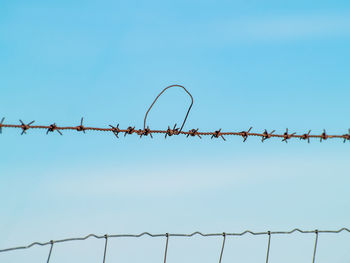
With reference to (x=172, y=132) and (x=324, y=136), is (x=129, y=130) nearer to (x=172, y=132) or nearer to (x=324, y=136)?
(x=172, y=132)

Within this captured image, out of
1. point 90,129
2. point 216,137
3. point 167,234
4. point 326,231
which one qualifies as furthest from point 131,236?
point 326,231

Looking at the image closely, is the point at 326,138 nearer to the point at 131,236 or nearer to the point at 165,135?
the point at 165,135

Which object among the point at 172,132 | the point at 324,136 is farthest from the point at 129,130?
the point at 324,136

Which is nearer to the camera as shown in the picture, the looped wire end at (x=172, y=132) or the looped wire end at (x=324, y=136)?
the looped wire end at (x=172, y=132)

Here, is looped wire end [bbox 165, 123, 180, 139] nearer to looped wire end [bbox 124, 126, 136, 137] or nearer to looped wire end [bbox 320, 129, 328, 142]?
looped wire end [bbox 124, 126, 136, 137]

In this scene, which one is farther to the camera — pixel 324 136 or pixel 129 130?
pixel 324 136

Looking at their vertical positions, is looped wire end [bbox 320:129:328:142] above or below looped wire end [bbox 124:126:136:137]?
above

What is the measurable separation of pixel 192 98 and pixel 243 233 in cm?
126

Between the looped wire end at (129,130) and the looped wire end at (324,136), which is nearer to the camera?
the looped wire end at (129,130)

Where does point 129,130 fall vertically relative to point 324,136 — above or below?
below

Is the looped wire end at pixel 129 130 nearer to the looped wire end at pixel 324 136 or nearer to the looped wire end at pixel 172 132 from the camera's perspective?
Result: the looped wire end at pixel 172 132

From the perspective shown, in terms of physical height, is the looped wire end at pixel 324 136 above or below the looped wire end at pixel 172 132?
above

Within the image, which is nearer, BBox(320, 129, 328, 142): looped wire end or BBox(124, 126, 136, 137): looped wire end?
BBox(124, 126, 136, 137): looped wire end

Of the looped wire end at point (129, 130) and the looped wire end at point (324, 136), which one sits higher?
the looped wire end at point (324, 136)
